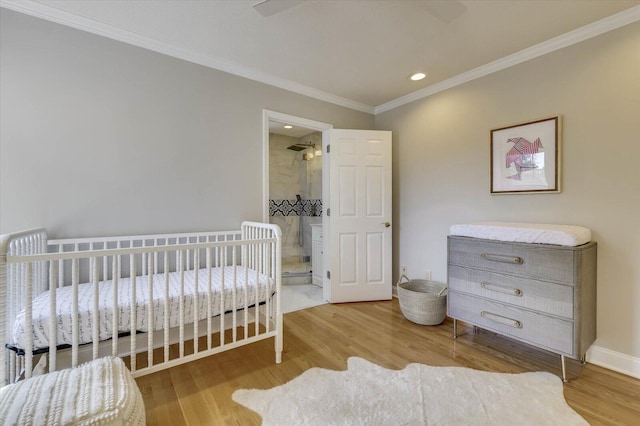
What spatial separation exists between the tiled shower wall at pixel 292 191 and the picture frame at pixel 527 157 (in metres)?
2.69

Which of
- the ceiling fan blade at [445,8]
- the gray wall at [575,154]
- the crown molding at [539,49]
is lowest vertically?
the gray wall at [575,154]

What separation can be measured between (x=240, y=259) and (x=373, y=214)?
154cm

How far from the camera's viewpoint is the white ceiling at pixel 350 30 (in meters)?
1.74

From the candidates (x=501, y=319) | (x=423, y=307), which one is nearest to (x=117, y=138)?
(x=423, y=307)

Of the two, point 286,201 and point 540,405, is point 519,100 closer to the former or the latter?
point 540,405

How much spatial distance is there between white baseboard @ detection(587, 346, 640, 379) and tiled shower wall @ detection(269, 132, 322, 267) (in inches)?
133

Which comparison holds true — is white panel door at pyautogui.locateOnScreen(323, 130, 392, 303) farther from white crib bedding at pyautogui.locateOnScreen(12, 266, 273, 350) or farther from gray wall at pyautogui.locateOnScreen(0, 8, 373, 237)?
white crib bedding at pyautogui.locateOnScreen(12, 266, 273, 350)

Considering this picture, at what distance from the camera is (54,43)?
1854mm

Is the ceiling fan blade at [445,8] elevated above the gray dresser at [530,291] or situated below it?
above

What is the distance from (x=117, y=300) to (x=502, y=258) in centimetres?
242

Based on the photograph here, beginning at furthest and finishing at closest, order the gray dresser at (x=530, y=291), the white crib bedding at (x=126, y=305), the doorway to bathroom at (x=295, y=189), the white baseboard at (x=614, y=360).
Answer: the doorway to bathroom at (x=295, y=189) → the white baseboard at (x=614, y=360) → the gray dresser at (x=530, y=291) → the white crib bedding at (x=126, y=305)

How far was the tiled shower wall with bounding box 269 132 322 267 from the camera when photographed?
184 inches

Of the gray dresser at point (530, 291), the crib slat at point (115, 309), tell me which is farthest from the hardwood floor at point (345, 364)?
the crib slat at point (115, 309)

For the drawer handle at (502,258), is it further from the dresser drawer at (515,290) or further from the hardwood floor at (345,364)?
the hardwood floor at (345,364)
